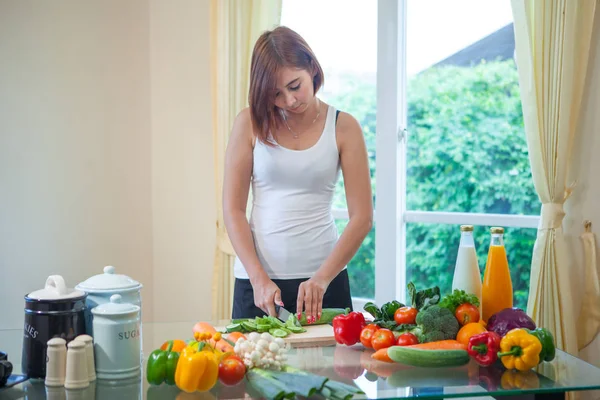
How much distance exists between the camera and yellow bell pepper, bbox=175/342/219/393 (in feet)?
4.58

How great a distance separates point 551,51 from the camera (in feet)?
10.00

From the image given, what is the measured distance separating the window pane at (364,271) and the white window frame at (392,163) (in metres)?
0.08

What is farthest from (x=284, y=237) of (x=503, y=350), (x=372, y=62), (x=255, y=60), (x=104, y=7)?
(x=104, y=7)

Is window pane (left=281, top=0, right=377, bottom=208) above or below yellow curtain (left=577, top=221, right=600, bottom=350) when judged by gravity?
above

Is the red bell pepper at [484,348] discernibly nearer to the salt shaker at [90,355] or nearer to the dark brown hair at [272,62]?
the salt shaker at [90,355]

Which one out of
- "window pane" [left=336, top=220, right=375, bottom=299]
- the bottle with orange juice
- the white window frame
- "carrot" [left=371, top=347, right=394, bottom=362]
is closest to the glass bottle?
the bottle with orange juice

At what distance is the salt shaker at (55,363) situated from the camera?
1.48m

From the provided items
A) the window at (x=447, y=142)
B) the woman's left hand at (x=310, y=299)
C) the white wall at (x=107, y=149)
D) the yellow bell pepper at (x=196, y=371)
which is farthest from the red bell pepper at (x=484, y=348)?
the white wall at (x=107, y=149)

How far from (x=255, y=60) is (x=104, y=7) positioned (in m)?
1.78

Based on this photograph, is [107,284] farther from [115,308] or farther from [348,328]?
[348,328]

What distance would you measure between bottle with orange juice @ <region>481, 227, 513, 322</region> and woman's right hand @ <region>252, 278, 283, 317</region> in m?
0.57

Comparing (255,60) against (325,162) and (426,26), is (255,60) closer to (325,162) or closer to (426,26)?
(325,162)

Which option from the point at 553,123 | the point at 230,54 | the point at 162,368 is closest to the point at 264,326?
the point at 162,368

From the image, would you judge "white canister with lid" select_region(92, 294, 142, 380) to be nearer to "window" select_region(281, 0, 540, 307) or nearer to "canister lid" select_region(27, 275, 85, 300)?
"canister lid" select_region(27, 275, 85, 300)
